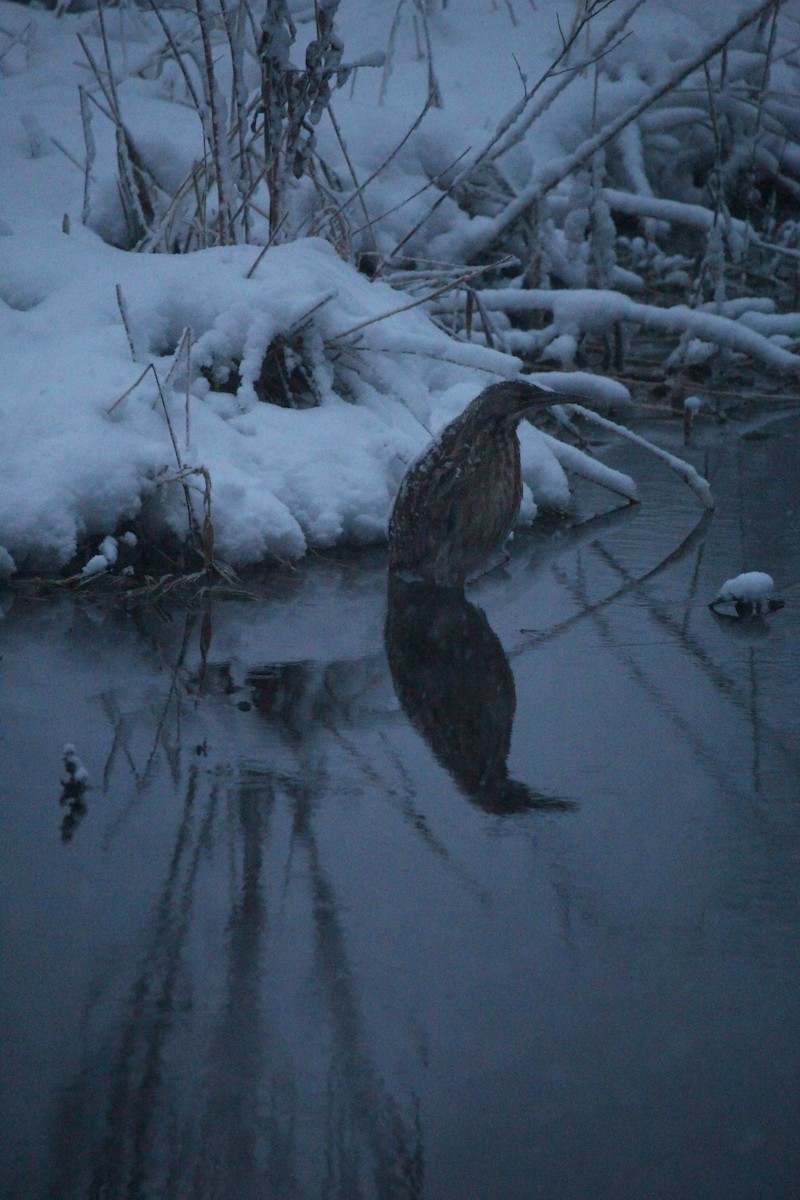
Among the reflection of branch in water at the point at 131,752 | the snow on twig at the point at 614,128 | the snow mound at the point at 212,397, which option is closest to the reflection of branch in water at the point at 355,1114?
the reflection of branch in water at the point at 131,752

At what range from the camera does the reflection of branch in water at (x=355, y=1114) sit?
1.40 m

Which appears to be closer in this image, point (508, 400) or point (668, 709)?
point (668, 709)

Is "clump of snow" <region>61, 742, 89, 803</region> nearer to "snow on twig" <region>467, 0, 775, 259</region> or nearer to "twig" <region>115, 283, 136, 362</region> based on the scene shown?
"twig" <region>115, 283, 136, 362</region>

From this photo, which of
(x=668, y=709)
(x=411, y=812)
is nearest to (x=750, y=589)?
(x=668, y=709)

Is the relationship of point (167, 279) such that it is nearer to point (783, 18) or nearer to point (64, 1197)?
point (64, 1197)

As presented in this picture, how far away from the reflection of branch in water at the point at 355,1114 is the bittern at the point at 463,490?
6.23ft

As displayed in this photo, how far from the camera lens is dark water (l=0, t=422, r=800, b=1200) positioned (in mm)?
1447

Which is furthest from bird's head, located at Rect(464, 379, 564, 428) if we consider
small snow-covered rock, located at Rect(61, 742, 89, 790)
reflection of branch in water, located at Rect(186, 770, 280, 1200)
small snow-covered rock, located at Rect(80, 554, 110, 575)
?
reflection of branch in water, located at Rect(186, 770, 280, 1200)

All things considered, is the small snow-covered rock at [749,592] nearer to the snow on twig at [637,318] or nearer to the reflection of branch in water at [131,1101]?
the reflection of branch in water at [131,1101]

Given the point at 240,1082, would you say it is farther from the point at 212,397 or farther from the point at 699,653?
the point at 212,397

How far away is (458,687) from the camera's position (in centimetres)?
288

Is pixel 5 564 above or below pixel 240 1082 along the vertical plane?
below

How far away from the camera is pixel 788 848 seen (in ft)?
6.90

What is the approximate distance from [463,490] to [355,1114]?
2273 mm
